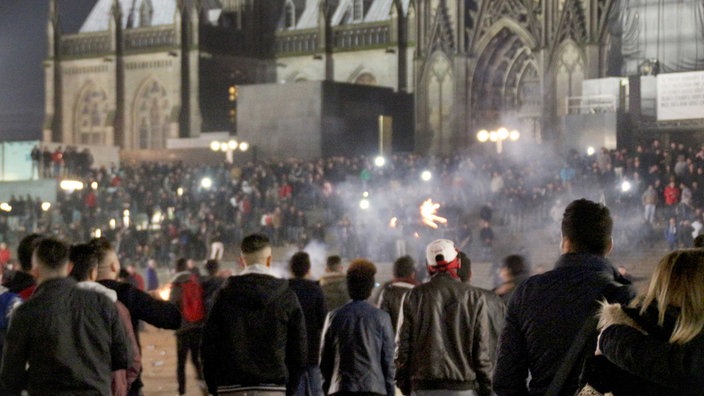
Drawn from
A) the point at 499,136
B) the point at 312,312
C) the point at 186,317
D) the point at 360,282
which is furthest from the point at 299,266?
the point at 499,136

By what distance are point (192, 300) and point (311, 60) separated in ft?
151

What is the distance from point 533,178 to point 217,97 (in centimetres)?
2807

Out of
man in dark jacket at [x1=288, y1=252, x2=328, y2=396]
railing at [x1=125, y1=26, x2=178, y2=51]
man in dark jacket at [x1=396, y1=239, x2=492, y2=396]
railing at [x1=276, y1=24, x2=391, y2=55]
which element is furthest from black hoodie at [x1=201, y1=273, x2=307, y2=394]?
railing at [x1=125, y1=26, x2=178, y2=51]

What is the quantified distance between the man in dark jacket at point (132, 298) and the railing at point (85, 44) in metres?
54.3

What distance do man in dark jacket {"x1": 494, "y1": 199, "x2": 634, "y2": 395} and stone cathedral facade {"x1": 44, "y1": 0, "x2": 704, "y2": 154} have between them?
37812 millimetres

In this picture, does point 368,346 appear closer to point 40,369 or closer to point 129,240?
point 40,369

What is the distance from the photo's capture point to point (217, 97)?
5784cm

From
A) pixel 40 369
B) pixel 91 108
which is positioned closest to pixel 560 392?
pixel 40 369

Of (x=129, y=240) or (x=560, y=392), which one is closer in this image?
(x=560, y=392)

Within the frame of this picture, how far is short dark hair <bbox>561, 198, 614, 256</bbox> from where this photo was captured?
5.10 metres

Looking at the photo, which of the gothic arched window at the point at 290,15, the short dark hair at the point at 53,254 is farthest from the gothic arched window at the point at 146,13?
the short dark hair at the point at 53,254

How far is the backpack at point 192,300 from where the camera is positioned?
13.0 meters

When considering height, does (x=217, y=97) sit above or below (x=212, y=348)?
above

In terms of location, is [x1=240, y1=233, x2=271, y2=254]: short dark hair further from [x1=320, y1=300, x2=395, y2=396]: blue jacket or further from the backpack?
the backpack
